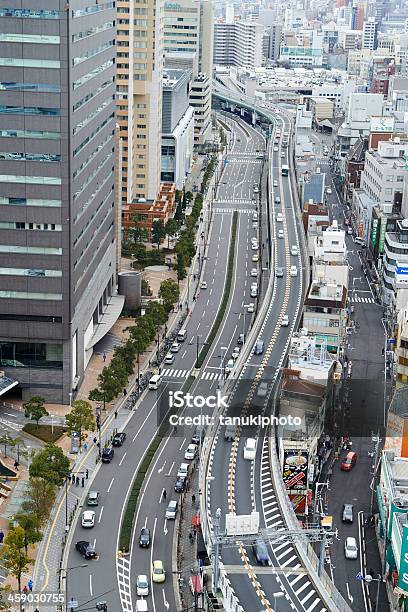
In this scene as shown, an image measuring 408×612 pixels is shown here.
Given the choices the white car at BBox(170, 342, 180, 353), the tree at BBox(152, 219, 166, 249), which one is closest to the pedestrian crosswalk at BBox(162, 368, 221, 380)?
the white car at BBox(170, 342, 180, 353)

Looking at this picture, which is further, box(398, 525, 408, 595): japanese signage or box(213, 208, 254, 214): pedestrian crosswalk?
box(213, 208, 254, 214): pedestrian crosswalk

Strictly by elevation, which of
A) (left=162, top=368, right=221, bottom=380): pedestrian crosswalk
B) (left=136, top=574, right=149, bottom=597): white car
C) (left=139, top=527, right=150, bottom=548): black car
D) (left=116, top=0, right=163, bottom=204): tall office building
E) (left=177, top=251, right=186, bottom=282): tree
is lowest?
(left=162, top=368, right=221, bottom=380): pedestrian crosswalk

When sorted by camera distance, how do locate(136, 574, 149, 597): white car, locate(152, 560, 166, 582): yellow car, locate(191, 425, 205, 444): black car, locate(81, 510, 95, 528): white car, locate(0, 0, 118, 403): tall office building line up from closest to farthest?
locate(136, 574, 149, 597): white car → locate(152, 560, 166, 582): yellow car → locate(81, 510, 95, 528): white car → locate(0, 0, 118, 403): tall office building → locate(191, 425, 205, 444): black car

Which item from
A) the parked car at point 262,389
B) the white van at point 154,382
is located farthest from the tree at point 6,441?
the parked car at point 262,389

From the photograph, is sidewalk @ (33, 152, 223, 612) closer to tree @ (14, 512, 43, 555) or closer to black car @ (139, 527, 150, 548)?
tree @ (14, 512, 43, 555)

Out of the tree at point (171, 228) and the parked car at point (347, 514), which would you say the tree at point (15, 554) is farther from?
the tree at point (171, 228)

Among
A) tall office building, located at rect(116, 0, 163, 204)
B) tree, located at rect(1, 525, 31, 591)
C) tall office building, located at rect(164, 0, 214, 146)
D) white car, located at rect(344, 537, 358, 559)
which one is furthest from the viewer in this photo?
tall office building, located at rect(164, 0, 214, 146)

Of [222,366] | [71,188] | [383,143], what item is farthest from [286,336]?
[383,143]
